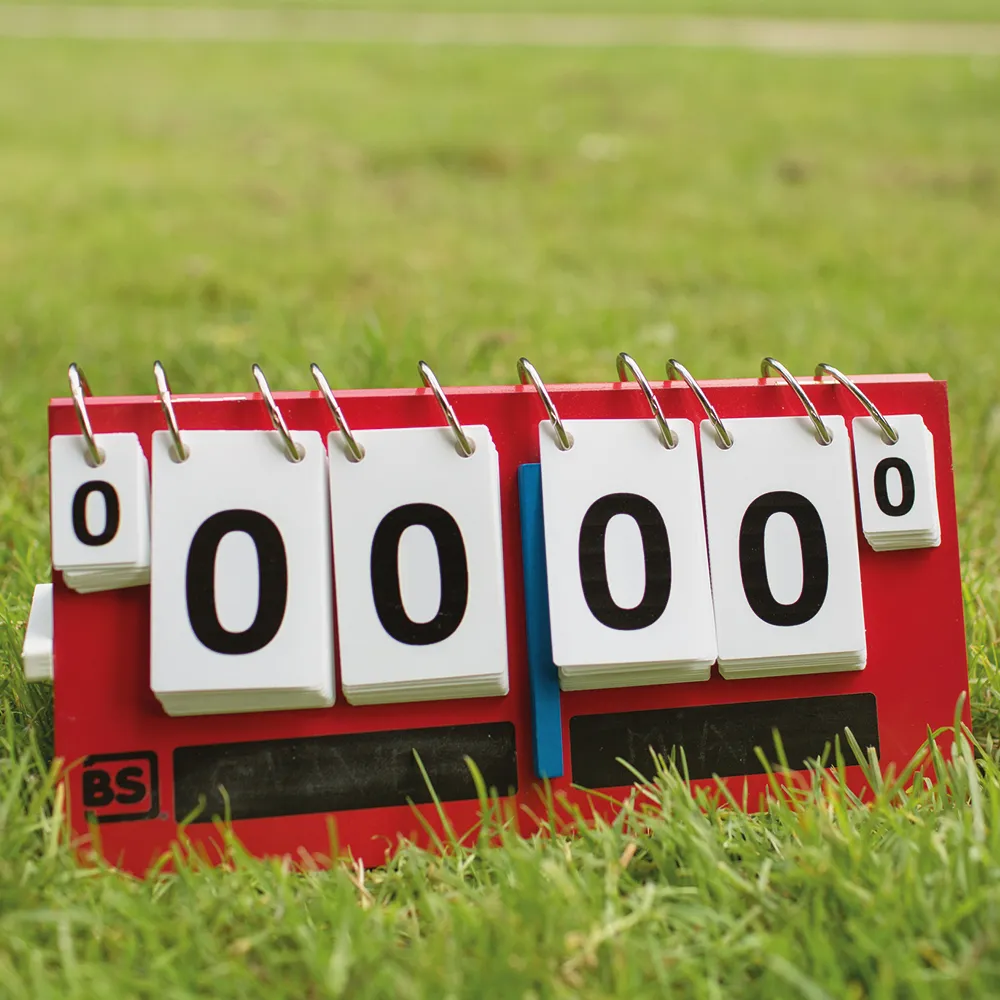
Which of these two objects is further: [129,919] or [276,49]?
[276,49]

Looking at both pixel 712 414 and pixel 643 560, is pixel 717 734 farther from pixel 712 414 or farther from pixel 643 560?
pixel 712 414

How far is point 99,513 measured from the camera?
3.10 ft

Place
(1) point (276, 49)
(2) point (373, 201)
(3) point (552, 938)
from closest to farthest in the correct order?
1. (3) point (552, 938)
2. (2) point (373, 201)
3. (1) point (276, 49)

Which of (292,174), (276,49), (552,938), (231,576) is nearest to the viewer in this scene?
Answer: (552,938)

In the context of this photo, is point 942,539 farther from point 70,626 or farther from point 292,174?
point 292,174

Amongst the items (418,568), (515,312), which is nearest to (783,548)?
(418,568)

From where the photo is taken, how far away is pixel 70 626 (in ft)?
3.17

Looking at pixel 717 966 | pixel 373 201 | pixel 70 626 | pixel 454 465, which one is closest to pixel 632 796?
pixel 717 966

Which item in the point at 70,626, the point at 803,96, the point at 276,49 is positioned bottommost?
the point at 70,626

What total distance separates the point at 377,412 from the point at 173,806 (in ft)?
1.43

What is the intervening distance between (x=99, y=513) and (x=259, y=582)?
0.16m

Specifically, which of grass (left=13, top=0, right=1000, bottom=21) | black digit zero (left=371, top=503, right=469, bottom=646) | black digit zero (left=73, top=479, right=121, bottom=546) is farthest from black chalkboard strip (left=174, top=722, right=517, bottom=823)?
grass (left=13, top=0, right=1000, bottom=21)

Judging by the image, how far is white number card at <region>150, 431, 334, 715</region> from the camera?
94 cm

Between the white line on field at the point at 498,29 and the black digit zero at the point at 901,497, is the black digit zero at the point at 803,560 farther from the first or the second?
the white line on field at the point at 498,29
